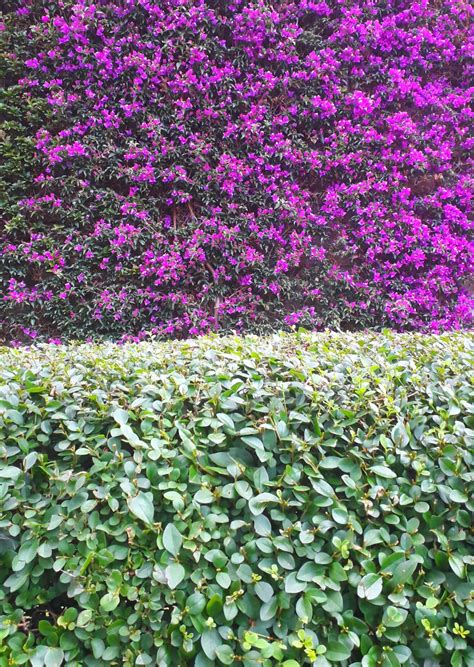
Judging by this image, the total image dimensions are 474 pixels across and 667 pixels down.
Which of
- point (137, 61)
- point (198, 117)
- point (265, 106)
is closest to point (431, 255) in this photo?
point (265, 106)

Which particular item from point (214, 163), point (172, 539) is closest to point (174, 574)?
point (172, 539)

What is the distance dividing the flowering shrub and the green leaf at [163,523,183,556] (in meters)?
2.78

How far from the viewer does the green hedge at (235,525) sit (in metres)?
1.12

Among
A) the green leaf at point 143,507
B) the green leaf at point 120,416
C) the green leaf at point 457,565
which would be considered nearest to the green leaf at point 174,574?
the green leaf at point 143,507

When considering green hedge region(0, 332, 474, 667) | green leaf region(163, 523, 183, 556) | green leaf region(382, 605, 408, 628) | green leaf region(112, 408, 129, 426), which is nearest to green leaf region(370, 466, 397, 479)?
green hedge region(0, 332, 474, 667)

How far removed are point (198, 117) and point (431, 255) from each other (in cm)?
257

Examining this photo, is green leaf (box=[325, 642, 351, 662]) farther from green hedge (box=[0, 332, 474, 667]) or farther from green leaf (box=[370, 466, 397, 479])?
green leaf (box=[370, 466, 397, 479])

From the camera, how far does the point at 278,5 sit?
156 inches

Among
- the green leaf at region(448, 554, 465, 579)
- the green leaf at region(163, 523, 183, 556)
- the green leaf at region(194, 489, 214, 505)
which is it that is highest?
the green leaf at region(194, 489, 214, 505)

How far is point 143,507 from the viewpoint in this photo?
115 centimetres

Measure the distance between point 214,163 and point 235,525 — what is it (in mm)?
3411

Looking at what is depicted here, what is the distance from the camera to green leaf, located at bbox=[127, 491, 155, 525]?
113cm

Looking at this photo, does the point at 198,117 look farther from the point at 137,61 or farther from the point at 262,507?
the point at 262,507

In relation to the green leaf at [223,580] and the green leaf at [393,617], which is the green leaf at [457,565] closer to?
the green leaf at [393,617]
